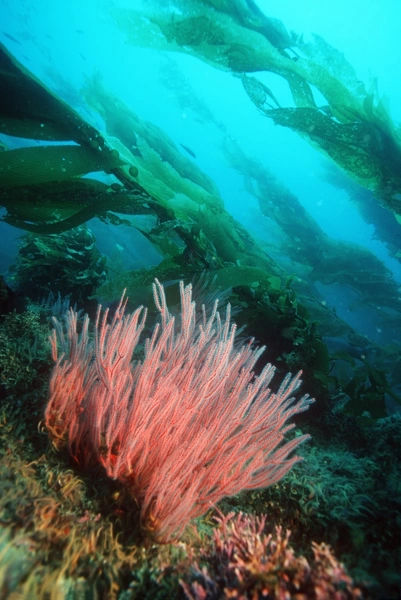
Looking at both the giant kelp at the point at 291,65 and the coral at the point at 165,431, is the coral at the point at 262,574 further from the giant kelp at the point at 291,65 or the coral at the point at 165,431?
the giant kelp at the point at 291,65

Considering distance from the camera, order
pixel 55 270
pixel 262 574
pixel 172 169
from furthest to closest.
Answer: pixel 55 270
pixel 172 169
pixel 262 574

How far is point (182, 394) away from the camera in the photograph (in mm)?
1583

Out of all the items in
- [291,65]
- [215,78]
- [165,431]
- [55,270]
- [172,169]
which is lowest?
[55,270]

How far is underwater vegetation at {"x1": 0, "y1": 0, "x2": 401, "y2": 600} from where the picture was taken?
121cm

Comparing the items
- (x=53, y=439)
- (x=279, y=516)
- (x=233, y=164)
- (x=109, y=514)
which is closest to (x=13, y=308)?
(x=53, y=439)

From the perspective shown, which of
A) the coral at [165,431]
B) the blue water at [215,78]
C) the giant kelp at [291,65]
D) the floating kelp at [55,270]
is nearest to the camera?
the coral at [165,431]

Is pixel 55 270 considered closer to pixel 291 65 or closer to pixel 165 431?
pixel 165 431

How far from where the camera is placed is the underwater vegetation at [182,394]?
1.21 meters

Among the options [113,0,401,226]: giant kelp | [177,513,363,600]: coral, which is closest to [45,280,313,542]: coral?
[177,513,363,600]: coral

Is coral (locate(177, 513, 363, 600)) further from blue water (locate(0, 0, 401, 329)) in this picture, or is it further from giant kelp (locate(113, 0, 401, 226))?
blue water (locate(0, 0, 401, 329))

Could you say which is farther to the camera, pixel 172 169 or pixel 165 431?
pixel 172 169

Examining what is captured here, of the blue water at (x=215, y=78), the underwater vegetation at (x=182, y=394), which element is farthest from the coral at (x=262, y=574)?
the blue water at (x=215, y=78)

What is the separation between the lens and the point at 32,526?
3.91ft

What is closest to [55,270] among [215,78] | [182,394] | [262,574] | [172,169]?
[172,169]
